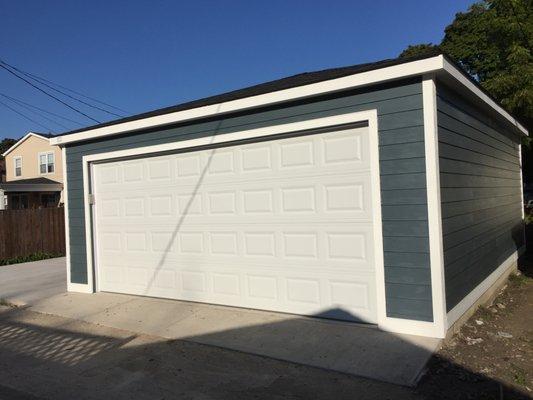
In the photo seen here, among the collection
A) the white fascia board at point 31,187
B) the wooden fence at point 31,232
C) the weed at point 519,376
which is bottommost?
the weed at point 519,376

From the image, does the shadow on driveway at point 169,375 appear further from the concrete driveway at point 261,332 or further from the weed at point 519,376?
the weed at point 519,376

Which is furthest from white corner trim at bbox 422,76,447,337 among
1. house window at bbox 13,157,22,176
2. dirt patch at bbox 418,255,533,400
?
house window at bbox 13,157,22,176

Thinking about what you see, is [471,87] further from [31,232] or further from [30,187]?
[30,187]

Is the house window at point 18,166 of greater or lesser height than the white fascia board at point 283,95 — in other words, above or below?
above

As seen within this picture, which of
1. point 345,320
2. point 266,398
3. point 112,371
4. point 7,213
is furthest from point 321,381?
point 7,213

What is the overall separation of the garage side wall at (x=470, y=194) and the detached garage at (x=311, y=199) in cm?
3

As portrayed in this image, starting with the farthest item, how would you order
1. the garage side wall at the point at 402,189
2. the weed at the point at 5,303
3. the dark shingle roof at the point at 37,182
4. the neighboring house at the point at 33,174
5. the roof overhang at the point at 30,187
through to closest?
the neighboring house at the point at 33,174 → the dark shingle roof at the point at 37,182 → the roof overhang at the point at 30,187 → the weed at the point at 5,303 → the garage side wall at the point at 402,189

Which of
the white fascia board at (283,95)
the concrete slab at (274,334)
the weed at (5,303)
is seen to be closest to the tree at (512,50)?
the white fascia board at (283,95)

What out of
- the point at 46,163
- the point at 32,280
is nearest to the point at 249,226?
the point at 32,280

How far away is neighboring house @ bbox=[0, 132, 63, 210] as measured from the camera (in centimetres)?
2623

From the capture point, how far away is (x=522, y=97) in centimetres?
1088

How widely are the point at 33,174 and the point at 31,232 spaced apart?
17794 mm

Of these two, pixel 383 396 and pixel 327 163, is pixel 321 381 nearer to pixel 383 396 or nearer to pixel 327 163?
pixel 383 396

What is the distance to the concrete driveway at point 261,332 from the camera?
4602mm
